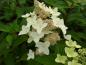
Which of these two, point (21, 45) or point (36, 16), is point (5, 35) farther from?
point (36, 16)

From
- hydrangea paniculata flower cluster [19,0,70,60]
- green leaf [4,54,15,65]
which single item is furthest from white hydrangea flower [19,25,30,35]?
green leaf [4,54,15,65]

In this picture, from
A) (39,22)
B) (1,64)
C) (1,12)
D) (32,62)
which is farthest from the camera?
(1,12)

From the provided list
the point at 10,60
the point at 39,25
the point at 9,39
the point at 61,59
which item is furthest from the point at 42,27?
the point at 10,60

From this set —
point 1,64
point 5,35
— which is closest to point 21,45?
point 5,35

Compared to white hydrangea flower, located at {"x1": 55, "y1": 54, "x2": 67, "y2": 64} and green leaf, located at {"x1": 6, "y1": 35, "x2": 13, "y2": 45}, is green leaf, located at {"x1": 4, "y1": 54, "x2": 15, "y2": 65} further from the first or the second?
white hydrangea flower, located at {"x1": 55, "y1": 54, "x2": 67, "y2": 64}

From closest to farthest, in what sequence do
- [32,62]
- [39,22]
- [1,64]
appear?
[39,22] → [32,62] → [1,64]

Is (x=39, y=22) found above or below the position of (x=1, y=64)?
above

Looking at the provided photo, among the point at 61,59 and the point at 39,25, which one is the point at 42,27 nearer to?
the point at 39,25

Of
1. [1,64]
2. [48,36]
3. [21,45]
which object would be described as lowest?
[1,64]

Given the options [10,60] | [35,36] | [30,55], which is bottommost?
[10,60]

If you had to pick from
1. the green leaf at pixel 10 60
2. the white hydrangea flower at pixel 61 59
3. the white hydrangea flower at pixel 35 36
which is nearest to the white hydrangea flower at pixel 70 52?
the white hydrangea flower at pixel 61 59

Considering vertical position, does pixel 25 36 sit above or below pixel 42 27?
below
